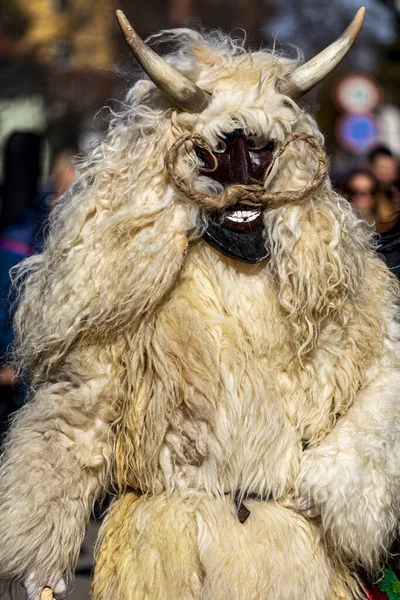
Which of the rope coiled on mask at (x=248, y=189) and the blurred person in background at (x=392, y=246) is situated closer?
the rope coiled on mask at (x=248, y=189)

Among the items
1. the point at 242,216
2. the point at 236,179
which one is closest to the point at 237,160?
the point at 236,179

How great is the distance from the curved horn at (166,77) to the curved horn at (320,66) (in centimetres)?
26

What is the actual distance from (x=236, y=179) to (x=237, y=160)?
0.06 m

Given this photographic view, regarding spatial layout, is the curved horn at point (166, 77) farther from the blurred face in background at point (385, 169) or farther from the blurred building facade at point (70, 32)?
the blurred building facade at point (70, 32)

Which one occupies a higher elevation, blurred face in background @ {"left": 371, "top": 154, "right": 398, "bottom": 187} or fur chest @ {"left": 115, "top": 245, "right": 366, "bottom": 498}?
fur chest @ {"left": 115, "top": 245, "right": 366, "bottom": 498}

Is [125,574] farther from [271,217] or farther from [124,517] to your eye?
[271,217]

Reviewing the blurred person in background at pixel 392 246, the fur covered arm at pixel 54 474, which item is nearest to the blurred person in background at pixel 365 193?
the blurred person in background at pixel 392 246

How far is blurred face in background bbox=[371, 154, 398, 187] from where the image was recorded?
18.8 feet

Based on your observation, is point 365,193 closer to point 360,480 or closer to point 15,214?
point 15,214

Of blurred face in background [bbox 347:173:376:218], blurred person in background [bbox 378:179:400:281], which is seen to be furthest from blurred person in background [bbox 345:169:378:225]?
blurred person in background [bbox 378:179:400:281]

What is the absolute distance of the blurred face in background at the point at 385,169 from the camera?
573 centimetres

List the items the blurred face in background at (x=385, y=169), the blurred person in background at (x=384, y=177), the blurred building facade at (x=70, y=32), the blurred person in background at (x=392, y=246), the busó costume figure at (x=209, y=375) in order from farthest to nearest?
the blurred building facade at (x=70, y=32), the blurred face in background at (x=385, y=169), the blurred person in background at (x=384, y=177), the blurred person in background at (x=392, y=246), the busó costume figure at (x=209, y=375)

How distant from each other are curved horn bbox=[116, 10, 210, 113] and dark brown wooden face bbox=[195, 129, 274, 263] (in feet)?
0.43

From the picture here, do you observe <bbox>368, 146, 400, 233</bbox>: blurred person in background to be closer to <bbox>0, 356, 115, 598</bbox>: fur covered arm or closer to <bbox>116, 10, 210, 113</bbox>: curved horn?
<bbox>116, 10, 210, 113</bbox>: curved horn
